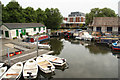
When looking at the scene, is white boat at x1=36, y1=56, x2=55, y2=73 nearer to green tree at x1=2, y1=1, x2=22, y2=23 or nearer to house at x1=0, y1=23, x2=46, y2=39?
house at x1=0, y1=23, x2=46, y2=39

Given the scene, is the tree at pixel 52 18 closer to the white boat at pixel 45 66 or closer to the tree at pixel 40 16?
the tree at pixel 40 16

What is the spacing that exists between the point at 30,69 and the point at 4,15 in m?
A: 31.4

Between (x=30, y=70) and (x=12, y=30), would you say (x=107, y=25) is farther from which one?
(x=30, y=70)

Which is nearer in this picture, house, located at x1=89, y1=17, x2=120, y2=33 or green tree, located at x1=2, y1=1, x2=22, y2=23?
green tree, located at x1=2, y1=1, x2=22, y2=23

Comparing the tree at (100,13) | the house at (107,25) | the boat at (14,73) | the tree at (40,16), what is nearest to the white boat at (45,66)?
the boat at (14,73)

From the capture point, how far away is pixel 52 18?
2040 inches

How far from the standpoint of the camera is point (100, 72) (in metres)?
14.4

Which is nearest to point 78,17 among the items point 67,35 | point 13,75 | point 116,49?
point 67,35

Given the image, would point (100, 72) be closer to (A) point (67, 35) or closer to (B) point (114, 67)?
(B) point (114, 67)

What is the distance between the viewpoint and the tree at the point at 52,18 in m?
52.0

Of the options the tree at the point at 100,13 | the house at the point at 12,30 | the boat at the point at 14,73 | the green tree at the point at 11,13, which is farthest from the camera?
the tree at the point at 100,13

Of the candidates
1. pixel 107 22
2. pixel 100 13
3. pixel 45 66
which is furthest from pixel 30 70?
pixel 100 13

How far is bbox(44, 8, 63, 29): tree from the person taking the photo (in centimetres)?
5203

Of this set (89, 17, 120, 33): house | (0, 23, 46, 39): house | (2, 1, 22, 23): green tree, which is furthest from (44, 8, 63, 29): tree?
(0, 23, 46, 39): house
